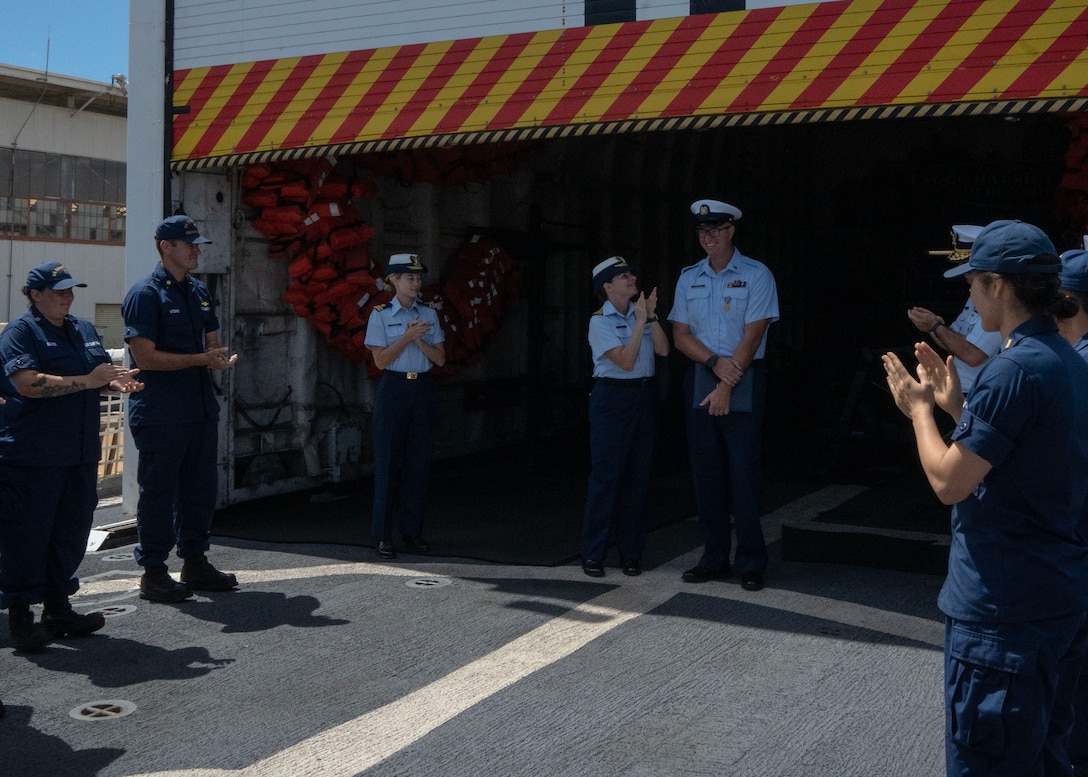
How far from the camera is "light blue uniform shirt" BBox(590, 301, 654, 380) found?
632 cm

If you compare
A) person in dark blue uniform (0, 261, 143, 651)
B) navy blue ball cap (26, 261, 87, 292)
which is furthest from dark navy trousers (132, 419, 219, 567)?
navy blue ball cap (26, 261, 87, 292)

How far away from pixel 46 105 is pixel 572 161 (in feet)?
80.8

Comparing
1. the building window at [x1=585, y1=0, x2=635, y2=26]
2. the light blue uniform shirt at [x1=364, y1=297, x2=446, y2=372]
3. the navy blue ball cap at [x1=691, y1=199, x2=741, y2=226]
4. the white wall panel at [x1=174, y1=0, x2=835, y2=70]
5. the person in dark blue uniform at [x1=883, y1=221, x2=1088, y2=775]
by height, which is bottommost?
the person in dark blue uniform at [x1=883, y1=221, x2=1088, y2=775]

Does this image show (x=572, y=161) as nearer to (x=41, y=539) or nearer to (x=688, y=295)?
(x=688, y=295)

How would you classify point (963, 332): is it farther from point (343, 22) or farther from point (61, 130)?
point (61, 130)

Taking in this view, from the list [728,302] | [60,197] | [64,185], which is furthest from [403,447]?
[64,185]

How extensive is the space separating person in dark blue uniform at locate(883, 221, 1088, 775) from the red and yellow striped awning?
3.10 metres

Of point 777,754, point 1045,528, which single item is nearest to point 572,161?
point 777,754

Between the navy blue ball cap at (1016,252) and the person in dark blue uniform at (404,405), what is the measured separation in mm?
4475

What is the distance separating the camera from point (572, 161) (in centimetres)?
1210

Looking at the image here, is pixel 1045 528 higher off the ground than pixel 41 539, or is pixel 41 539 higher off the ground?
pixel 1045 528

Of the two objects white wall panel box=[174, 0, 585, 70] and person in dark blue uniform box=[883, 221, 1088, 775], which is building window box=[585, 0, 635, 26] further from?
person in dark blue uniform box=[883, 221, 1088, 775]

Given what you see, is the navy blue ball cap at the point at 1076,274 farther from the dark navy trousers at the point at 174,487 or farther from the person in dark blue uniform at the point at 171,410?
the dark navy trousers at the point at 174,487

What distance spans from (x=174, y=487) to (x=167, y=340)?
767 mm
